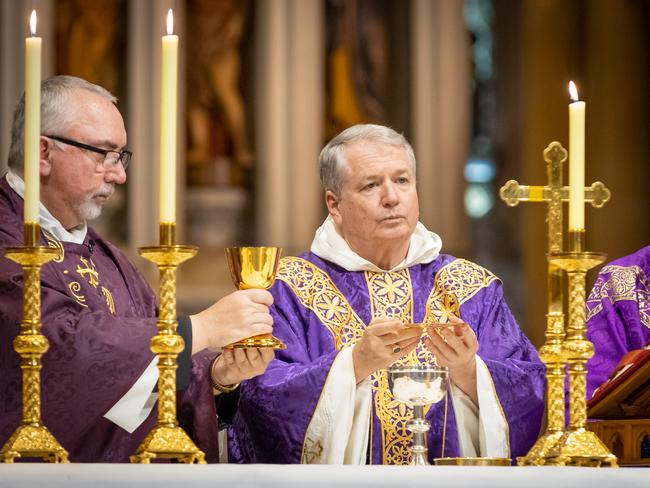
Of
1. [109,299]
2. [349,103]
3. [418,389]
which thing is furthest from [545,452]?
[349,103]

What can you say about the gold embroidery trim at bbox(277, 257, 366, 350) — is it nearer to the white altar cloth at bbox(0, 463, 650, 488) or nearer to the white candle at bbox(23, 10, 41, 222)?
the white candle at bbox(23, 10, 41, 222)

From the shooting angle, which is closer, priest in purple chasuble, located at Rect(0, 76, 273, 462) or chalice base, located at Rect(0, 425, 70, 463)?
chalice base, located at Rect(0, 425, 70, 463)

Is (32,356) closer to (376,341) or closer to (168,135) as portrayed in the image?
(168,135)

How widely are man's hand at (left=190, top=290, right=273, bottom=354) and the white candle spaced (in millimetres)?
464

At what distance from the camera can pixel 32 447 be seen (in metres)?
3.01

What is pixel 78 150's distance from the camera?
154 inches

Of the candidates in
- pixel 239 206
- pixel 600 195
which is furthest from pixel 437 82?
pixel 600 195

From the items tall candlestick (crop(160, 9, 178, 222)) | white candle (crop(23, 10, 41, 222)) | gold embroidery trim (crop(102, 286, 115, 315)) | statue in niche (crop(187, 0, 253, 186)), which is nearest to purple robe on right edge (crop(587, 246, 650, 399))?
gold embroidery trim (crop(102, 286, 115, 315))

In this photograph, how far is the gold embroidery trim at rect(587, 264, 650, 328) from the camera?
452 cm

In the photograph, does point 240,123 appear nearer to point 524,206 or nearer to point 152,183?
point 152,183

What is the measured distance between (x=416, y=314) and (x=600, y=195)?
116cm

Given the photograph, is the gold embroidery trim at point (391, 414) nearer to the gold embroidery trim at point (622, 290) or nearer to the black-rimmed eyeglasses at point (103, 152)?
the gold embroidery trim at point (622, 290)

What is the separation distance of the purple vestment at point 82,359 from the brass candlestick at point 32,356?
368 millimetres

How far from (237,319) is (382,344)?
1.89 feet
